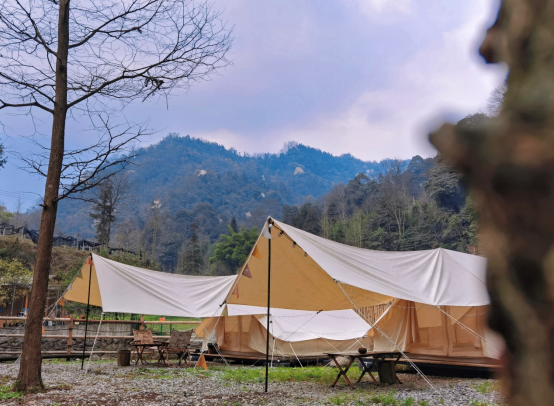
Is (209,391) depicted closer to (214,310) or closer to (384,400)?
(384,400)

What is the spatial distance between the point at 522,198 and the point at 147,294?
8.78 meters

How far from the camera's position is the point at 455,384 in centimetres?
625

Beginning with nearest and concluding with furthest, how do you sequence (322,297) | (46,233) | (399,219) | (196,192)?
(46,233) → (322,297) → (399,219) → (196,192)

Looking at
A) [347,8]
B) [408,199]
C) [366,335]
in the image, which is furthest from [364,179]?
[347,8]

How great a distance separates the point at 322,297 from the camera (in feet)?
22.8

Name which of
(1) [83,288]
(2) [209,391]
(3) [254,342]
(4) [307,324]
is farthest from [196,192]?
(2) [209,391]

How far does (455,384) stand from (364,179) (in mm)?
39054

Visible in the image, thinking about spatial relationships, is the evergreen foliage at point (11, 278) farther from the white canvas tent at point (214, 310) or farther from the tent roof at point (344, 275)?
the tent roof at point (344, 275)

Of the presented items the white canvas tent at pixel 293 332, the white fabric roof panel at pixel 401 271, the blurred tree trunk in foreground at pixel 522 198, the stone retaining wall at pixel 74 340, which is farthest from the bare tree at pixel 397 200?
the blurred tree trunk in foreground at pixel 522 198

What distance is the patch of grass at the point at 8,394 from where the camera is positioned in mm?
4676

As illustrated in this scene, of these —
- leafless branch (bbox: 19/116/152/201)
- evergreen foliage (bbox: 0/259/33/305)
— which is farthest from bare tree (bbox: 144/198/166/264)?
leafless branch (bbox: 19/116/152/201)

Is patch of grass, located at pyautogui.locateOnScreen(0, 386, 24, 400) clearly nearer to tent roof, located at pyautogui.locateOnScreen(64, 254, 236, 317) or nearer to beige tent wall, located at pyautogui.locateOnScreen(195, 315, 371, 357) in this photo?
tent roof, located at pyautogui.locateOnScreen(64, 254, 236, 317)

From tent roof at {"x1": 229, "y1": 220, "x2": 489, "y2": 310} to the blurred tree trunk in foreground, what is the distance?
479cm

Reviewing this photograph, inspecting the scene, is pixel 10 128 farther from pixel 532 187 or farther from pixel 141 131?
pixel 532 187
